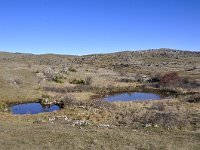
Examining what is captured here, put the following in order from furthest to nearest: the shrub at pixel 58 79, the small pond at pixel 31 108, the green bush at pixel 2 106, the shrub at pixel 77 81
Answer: the shrub at pixel 77 81 < the shrub at pixel 58 79 < the small pond at pixel 31 108 < the green bush at pixel 2 106

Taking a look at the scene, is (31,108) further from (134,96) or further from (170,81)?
(170,81)

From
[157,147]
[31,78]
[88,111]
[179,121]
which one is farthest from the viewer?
[31,78]

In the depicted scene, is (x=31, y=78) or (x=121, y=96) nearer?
(x=121, y=96)

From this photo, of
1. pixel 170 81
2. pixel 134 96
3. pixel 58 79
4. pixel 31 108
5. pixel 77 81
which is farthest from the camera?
pixel 77 81

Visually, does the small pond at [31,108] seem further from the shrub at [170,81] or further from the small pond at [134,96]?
the shrub at [170,81]

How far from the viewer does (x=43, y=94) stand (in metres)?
55.0

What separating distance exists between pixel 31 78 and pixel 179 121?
146 feet

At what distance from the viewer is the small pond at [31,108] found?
44625mm

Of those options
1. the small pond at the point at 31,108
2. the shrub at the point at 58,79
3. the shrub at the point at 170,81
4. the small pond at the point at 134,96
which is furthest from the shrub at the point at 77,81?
the small pond at the point at 31,108

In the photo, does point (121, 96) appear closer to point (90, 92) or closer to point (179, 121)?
point (90, 92)

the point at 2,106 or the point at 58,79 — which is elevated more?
the point at 58,79

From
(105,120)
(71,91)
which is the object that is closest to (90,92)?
(71,91)

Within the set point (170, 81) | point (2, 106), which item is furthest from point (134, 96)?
point (2, 106)

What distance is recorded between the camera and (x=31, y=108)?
46844mm
